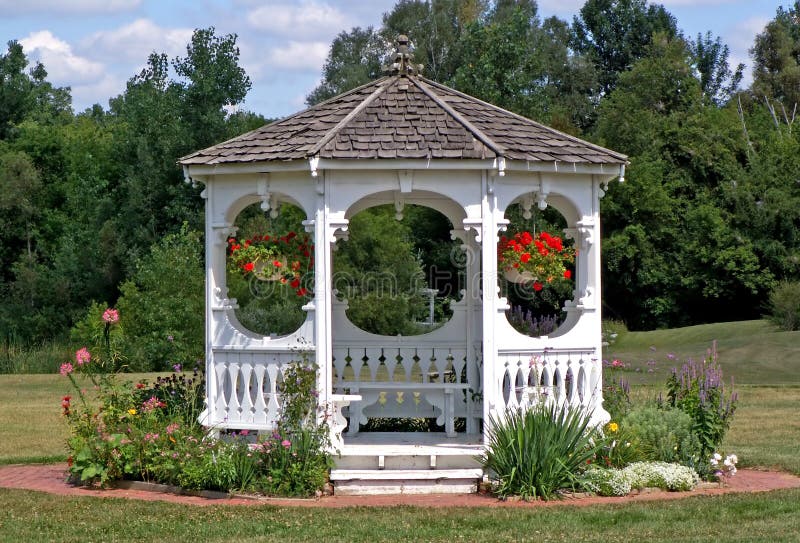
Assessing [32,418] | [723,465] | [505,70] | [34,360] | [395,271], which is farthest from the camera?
[505,70]

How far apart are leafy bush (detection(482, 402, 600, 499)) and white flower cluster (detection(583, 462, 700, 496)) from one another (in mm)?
204

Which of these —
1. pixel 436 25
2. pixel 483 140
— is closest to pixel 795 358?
pixel 483 140

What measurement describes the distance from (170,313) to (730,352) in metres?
13.1


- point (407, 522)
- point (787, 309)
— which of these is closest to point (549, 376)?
point (407, 522)

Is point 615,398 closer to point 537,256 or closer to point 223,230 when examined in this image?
point 537,256

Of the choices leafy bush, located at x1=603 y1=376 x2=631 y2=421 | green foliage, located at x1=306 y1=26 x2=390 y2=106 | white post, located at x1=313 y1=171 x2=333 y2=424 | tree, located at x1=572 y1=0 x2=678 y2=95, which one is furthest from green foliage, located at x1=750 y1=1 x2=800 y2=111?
white post, located at x1=313 y1=171 x2=333 y2=424

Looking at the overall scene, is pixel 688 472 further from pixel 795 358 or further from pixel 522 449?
pixel 795 358

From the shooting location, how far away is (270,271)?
11.0 metres

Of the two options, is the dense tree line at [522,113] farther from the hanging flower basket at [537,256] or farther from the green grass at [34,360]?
the hanging flower basket at [537,256]

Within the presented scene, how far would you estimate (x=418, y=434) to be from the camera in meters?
12.0

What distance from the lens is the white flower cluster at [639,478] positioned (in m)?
9.88

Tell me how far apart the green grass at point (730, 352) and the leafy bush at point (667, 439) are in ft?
32.1

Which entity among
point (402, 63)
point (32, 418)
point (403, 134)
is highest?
point (402, 63)

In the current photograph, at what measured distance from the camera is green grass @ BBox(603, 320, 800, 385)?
23047mm
